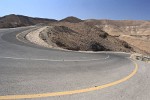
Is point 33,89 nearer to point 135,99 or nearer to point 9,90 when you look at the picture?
point 9,90

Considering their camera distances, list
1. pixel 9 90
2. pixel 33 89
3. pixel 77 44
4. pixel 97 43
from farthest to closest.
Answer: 1. pixel 97 43
2. pixel 77 44
3. pixel 33 89
4. pixel 9 90

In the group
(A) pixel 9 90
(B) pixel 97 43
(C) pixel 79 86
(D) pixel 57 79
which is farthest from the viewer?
(B) pixel 97 43

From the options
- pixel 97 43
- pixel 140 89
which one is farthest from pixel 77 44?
pixel 140 89

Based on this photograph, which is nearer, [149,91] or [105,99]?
[105,99]

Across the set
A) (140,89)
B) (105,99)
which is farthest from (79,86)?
(140,89)

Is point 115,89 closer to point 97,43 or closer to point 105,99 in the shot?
point 105,99

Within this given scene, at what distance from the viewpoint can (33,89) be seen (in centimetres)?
650

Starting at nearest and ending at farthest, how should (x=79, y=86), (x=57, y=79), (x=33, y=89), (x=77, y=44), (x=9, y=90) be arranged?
(x=9, y=90)
(x=33, y=89)
(x=79, y=86)
(x=57, y=79)
(x=77, y=44)

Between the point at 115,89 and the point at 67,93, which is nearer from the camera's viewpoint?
the point at 67,93

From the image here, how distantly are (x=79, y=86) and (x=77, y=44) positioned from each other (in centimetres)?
4043

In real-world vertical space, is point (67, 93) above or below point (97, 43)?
above

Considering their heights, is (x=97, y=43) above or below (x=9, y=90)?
below

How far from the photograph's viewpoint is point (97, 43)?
56469 millimetres

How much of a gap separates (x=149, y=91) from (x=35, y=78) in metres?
3.26
